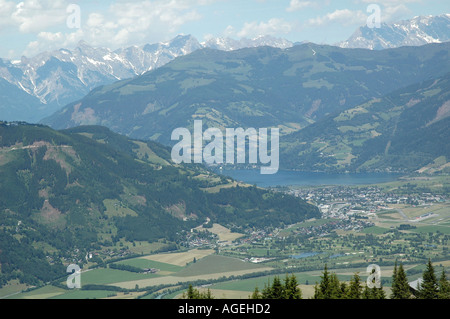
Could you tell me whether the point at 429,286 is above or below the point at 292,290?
above

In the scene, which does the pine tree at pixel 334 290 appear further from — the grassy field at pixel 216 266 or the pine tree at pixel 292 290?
the grassy field at pixel 216 266

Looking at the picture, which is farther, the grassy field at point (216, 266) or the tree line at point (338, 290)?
the grassy field at point (216, 266)

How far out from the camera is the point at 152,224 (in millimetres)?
173250

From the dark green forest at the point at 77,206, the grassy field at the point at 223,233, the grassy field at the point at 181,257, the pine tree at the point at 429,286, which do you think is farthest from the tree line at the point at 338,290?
the grassy field at the point at 223,233

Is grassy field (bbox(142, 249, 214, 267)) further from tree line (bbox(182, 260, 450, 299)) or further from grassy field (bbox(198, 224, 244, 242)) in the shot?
tree line (bbox(182, 260, 450, 299))

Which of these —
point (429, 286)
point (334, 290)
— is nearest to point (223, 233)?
point (429, 286)

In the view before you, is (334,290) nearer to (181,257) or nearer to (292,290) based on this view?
(292,290)

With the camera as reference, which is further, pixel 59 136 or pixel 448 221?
pixel 59 136

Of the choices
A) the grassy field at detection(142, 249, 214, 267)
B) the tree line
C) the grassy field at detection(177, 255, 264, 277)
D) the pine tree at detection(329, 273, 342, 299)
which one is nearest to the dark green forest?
the grassy field at detection(142, 249, 214, 267)
